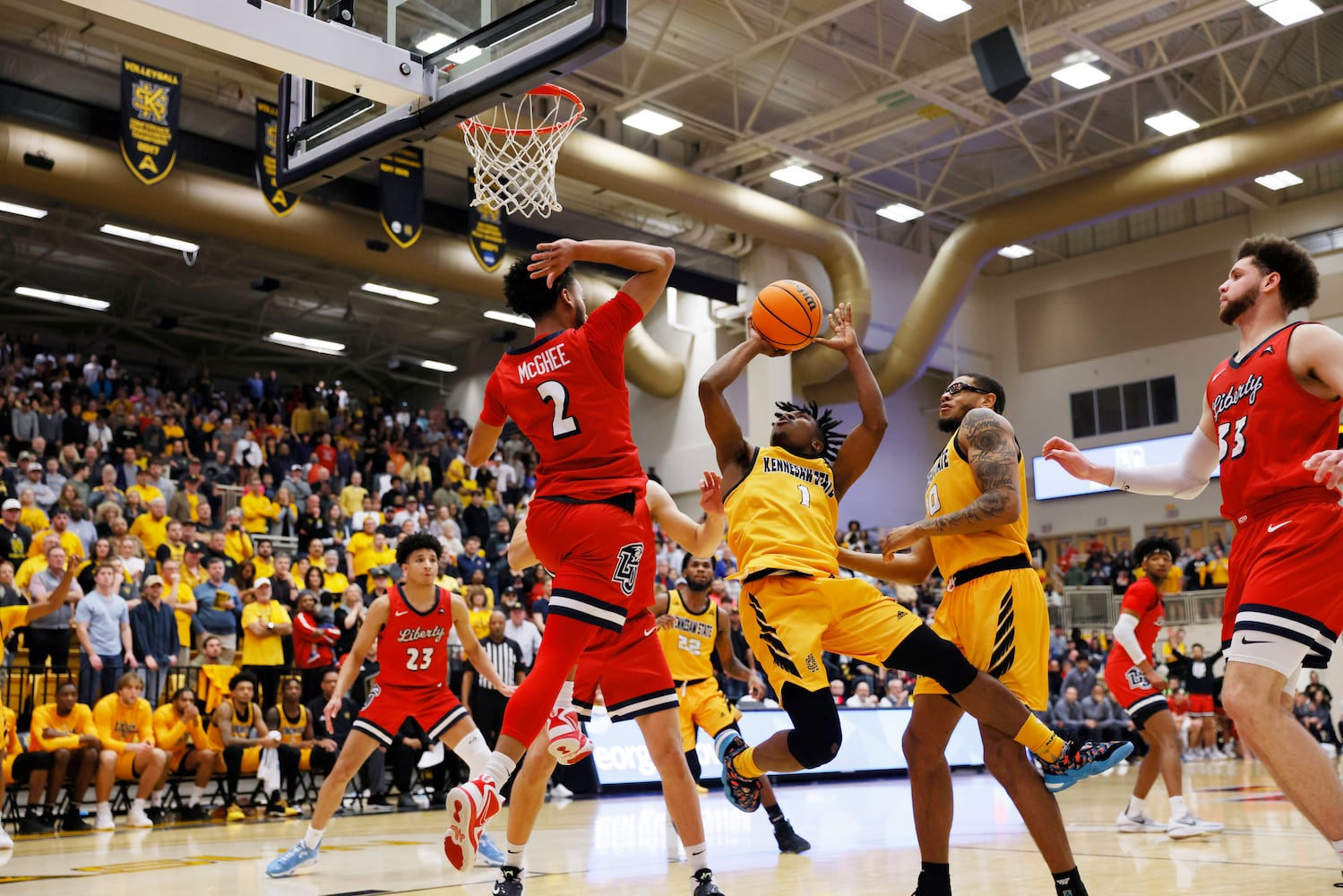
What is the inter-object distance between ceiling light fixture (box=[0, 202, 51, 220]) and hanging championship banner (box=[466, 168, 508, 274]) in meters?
8.18

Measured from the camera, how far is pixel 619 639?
475 cm

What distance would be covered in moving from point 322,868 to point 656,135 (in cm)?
1846

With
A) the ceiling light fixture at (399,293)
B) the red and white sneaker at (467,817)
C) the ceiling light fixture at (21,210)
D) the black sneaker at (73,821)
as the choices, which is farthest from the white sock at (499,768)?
the ceiling light fixture at (399,293)

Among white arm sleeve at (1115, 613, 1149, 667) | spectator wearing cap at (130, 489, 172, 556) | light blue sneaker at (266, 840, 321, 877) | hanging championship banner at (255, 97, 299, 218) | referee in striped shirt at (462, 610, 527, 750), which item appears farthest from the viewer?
hanging championship banner at (255, 97, 299, 218)

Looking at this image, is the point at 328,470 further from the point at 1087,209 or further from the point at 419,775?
the point at 1087,209

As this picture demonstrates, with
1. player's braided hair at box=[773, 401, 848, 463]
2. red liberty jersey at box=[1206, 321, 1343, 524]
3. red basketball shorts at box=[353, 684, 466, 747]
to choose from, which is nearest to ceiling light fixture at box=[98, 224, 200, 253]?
red basketball shorts at box=[353, 684, 466, 747]

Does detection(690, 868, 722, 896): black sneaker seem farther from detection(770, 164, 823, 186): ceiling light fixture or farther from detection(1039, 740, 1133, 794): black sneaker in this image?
detection(770, 164, 823, 186): ceiling light fixture

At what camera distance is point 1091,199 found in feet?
75.4

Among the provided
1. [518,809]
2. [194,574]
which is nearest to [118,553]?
[194,574]

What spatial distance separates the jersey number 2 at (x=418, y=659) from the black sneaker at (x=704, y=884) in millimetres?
3252

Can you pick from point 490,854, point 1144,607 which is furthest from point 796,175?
point 490,854

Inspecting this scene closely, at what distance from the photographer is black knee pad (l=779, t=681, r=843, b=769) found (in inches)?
185

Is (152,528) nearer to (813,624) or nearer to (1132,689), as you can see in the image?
(1132,689)

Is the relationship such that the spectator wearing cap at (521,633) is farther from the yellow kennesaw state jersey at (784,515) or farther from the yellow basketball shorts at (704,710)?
the yellow kennesaw state jersey at (784,515)
